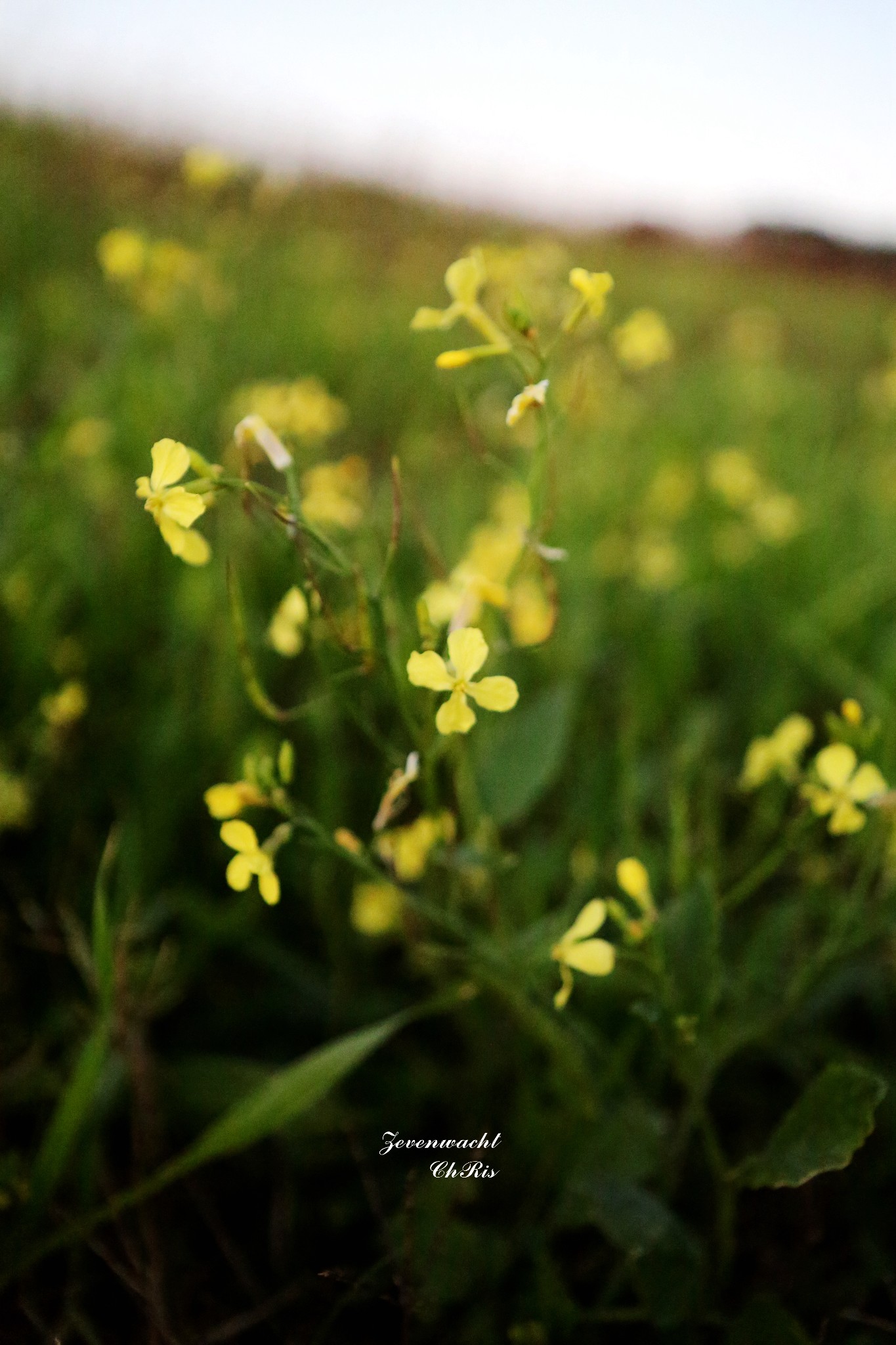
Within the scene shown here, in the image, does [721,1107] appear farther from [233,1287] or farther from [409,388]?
[409,388]

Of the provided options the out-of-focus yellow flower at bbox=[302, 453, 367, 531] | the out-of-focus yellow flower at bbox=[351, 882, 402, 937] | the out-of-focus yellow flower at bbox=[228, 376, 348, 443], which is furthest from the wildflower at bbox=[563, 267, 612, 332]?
the out-of-focus yellow flower at bbox=[228, 376, 348, 443]

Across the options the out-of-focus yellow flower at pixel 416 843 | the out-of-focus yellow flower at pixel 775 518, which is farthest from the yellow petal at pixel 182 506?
the out-of-focus yellow flower at pixel 775 518

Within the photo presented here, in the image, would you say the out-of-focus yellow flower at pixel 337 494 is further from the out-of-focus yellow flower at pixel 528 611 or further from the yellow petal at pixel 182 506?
the yellow petal at pixel 182 506

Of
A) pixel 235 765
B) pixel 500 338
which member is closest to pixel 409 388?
pixel 235 765

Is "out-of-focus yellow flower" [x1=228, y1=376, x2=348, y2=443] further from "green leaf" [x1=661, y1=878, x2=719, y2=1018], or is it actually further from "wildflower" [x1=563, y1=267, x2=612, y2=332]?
"green leaf" [x1=661, y1=878, x2=719, y2=1018]

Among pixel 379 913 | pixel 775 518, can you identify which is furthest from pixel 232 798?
pixel 775 518

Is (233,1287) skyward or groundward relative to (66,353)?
groundward
